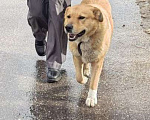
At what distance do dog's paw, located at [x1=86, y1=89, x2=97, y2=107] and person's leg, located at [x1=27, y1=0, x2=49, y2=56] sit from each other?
1.15 m

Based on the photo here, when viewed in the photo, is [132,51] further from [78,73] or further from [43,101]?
[43,101]

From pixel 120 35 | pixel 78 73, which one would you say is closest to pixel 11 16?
pixel 120 35

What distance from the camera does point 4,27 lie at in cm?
655

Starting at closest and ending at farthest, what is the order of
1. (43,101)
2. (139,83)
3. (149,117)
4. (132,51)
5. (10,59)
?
(149,117), (43,101), (139,83), (10,59), (132,51)

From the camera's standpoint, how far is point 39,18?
15.6 ft

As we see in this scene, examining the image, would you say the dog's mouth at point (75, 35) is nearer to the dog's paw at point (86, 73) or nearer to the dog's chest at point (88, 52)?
the dog's chest at point (88, 52)

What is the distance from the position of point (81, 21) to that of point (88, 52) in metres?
0.44

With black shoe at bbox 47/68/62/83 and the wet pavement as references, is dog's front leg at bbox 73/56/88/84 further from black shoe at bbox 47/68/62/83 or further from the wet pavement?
black shoe at bbox 47/68/62/83

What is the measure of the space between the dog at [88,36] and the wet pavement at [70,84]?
0.75 ft

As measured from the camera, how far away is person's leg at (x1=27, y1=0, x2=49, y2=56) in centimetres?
465

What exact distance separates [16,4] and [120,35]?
2.57 metres

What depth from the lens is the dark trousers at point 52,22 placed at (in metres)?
→ 4.60

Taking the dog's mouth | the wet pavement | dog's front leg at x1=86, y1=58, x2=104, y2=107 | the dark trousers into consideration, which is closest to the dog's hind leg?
the wet pavement

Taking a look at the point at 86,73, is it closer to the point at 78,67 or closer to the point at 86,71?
the point at 86,71
